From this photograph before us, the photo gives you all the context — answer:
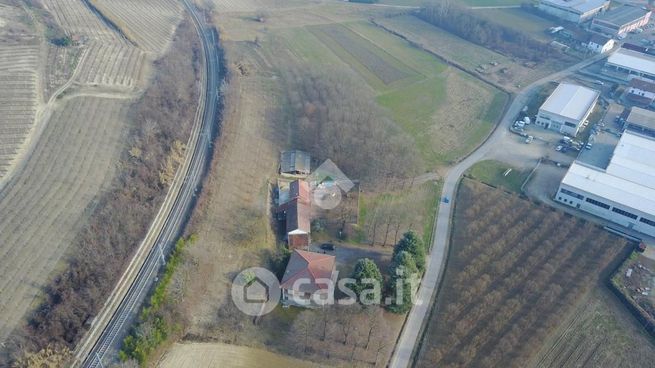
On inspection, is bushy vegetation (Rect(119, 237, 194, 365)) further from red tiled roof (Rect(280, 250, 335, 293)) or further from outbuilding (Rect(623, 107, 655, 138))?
outbuilding (Rect(623, 107, 655, 138))

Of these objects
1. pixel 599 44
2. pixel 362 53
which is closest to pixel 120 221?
pixel 362 53

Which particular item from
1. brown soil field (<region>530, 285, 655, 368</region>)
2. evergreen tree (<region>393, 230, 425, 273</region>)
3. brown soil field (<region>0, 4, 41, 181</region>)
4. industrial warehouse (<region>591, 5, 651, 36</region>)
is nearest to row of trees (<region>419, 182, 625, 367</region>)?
brown soil field (<region>530, 285, 655, 368</region>)

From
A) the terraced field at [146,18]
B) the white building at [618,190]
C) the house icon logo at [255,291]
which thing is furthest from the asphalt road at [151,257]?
the white building at [618,190]

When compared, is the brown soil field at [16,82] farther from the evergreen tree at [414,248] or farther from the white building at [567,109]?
the white building at [567,109]


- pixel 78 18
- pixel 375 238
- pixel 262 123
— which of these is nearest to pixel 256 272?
pixel 375 238

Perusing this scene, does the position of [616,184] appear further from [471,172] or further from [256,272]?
[256,272]

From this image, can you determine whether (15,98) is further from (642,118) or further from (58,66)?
(642,118)
